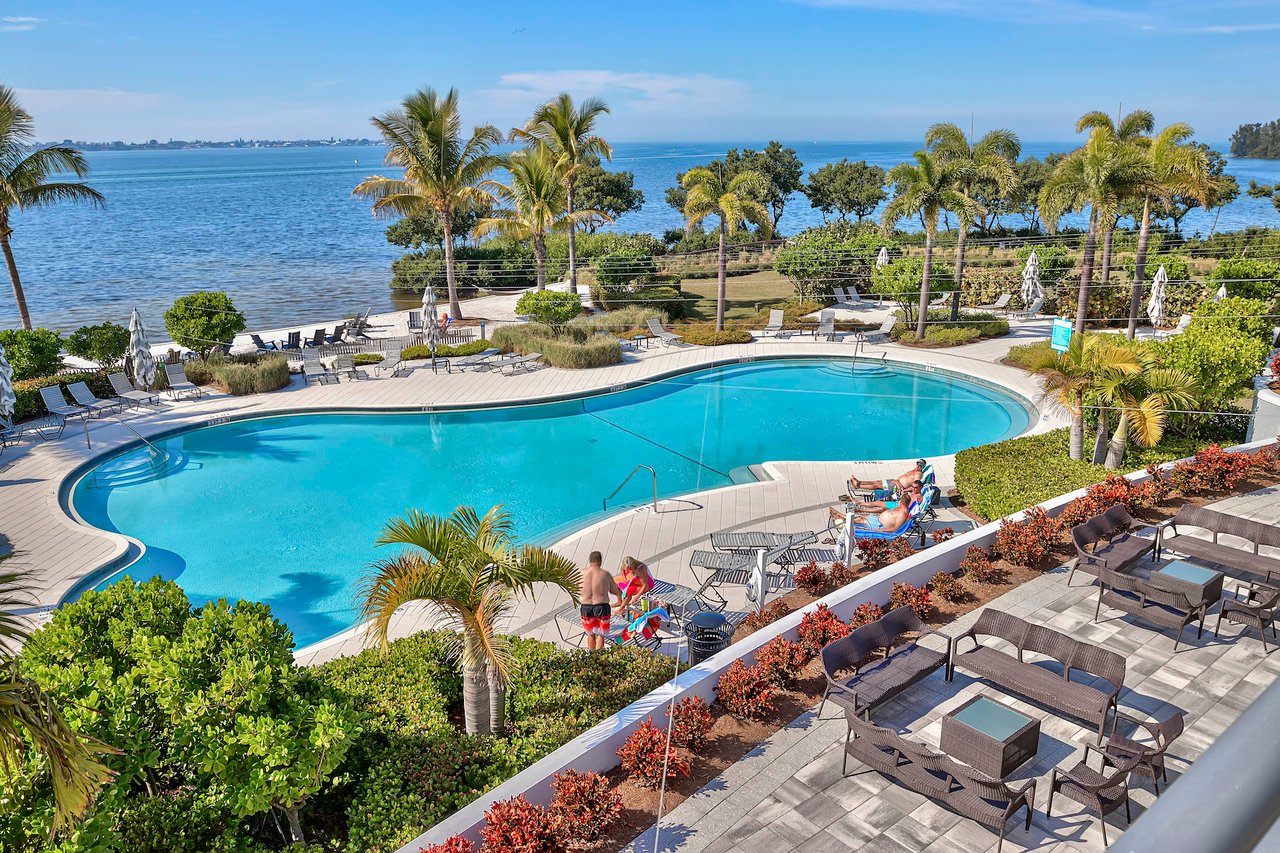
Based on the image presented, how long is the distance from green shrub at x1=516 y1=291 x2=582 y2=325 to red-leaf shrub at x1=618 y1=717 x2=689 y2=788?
2096cm

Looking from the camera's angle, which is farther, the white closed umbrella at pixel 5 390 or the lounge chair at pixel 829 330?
the lounge chair at pixel 829 330

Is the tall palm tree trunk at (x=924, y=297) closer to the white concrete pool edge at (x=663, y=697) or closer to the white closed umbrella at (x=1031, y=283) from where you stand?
the white closed umbrella at (x=1031, y=283)

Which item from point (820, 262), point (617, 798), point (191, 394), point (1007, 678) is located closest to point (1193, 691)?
point (1007, 678)

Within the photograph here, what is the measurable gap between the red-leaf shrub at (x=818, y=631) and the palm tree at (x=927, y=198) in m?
18.1

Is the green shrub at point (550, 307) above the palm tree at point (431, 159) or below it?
below

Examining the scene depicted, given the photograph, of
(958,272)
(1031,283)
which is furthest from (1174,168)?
(1031,283)

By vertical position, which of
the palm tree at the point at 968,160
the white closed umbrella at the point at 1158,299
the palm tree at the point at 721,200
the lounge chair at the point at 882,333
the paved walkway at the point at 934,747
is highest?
the palm tree at the point at 968,160

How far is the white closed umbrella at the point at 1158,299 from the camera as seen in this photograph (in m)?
25.7

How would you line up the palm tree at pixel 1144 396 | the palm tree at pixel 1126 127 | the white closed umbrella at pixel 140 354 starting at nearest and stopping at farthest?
the palm tree at pixel 1144 396, the white closed umbrella at pixel 140 354, the palm tree at pixel 1126 127

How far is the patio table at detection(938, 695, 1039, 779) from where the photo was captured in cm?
668

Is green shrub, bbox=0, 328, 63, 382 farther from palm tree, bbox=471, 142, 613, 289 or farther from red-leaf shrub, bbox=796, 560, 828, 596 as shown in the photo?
red-leaf shrub, bbox=796, 560, 828, 596

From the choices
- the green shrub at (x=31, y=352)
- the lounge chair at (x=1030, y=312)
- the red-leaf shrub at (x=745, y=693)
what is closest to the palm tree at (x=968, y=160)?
the lounge chair at (x=1030, y=312)

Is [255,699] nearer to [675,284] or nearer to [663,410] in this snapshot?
[663,410]

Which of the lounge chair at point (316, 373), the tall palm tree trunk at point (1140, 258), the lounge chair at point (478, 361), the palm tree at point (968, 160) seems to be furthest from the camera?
the palm tree at point (968, 160)
